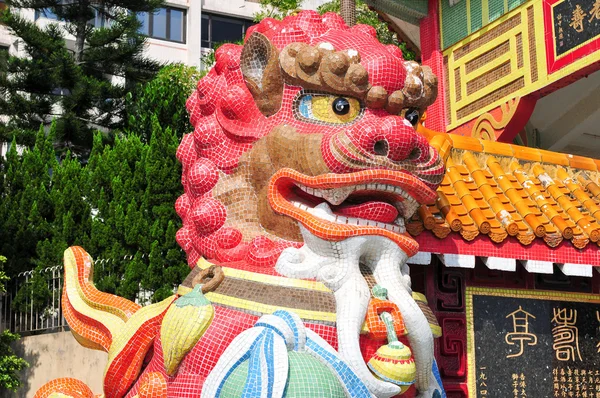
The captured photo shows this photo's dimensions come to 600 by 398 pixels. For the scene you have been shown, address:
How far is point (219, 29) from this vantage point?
2109cm

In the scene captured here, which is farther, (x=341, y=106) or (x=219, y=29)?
(x=219, y=29)

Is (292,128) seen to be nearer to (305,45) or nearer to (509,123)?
(305,45)

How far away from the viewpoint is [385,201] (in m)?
4.34

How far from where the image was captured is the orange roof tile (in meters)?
5.37

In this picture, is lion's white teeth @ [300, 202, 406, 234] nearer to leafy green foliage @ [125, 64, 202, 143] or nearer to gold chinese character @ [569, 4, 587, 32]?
gold chinese character @ [569, 4, 587, 32]

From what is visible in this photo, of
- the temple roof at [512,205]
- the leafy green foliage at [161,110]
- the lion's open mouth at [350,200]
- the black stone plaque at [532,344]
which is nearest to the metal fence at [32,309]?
the leafy green foliage at [161,110]

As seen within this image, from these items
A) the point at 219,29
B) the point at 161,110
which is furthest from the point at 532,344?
the point at 219,29

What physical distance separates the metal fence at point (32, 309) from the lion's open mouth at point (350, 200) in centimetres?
584

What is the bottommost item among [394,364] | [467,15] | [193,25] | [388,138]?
[394,364]

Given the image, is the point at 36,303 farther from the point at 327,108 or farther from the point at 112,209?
the point at 327,108

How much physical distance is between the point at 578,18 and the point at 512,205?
310cm

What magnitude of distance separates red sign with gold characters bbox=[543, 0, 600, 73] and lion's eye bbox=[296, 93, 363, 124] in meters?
4.26

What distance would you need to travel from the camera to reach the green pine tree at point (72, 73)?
14039mm

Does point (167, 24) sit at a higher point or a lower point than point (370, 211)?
higher
